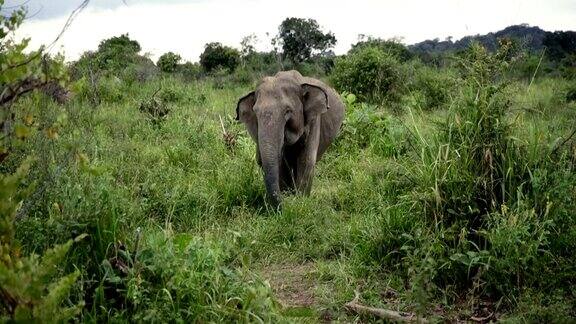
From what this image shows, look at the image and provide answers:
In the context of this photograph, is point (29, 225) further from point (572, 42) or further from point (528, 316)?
point (572, 42)

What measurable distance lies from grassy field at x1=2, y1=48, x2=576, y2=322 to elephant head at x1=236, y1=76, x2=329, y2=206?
426mm

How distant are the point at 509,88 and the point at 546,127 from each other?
1.74ft

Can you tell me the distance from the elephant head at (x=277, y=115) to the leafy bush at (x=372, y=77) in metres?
6.97

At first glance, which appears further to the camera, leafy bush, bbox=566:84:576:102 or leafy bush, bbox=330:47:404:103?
leafy bush, bbox=330:47:404:103

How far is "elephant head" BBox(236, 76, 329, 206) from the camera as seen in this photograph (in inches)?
257

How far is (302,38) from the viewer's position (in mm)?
30922

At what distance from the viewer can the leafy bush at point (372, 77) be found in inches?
557

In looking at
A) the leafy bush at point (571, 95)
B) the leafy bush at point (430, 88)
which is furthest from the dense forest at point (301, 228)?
the leafy bush at point (571, 95)

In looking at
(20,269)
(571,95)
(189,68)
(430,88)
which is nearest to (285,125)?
(20,269)

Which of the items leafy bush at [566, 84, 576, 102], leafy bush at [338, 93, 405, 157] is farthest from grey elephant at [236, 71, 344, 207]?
leafy bush at [566, 84, 576, 102]

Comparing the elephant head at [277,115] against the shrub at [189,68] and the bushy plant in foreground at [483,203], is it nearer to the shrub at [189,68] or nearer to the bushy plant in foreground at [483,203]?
the bushy plant in foreground at [483,203]

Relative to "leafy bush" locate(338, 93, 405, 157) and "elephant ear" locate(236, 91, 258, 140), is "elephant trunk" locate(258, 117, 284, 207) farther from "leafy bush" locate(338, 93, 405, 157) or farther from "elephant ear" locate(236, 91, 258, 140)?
"leafy bush" locate(338, 93, 405, 157)

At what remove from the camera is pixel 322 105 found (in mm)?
7148

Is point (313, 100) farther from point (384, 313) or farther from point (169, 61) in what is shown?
point (169, 61)
